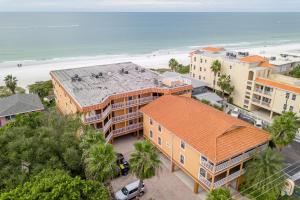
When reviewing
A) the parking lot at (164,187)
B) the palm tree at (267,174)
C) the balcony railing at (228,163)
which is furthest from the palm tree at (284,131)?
the parking lot at (164,187)

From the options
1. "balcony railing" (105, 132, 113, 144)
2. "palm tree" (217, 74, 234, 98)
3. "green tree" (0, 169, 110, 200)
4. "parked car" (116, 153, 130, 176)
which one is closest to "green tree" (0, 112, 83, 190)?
"green tree" (0, 169, 110, 200)

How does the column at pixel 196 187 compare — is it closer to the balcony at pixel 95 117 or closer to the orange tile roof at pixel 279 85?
the balcony at pixel 95 117

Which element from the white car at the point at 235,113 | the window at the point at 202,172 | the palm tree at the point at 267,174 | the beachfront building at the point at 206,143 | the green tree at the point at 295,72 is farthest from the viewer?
the green tree at the point at 295,72

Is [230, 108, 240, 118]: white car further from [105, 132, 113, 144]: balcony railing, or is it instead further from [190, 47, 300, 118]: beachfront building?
[105, 132, 113, 144]: balcony railing

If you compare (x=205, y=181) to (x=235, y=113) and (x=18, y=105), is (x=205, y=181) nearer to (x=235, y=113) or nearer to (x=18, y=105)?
(x=235, y=113)

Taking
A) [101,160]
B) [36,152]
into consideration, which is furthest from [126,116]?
[101,160]

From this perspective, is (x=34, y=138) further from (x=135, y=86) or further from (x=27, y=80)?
(x=27, y=80)

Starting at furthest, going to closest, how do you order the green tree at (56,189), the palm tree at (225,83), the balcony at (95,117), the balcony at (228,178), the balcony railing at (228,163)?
1. the palm tree at (225,83)
2. the balcony at (95,117)
3. the balcony at (228,178)
4. the balcony railing at (228,163)
5. the green tree at (56,189)
